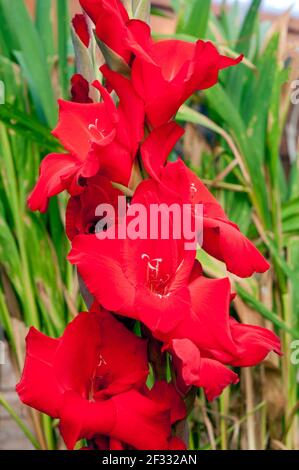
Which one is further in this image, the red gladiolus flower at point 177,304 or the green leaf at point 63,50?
the green leaf at point 63,50

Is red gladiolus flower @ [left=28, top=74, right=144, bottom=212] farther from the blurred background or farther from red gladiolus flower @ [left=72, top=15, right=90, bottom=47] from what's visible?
the blurred background

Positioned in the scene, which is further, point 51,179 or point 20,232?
point 20,232

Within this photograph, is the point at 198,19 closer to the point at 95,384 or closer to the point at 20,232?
the point at 20,232

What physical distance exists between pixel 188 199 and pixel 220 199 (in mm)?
584

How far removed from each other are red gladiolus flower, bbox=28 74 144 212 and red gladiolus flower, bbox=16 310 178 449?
60 millimetres

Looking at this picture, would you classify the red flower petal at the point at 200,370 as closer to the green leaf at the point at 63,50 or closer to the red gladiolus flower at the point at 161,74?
the red gladiolus flower at the point at 161,74

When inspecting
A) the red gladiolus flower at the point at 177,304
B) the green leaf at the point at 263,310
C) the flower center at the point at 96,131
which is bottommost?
the green leaf at the point at 263,310

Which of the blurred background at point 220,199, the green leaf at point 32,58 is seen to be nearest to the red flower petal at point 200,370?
the blurred background at point 220,199

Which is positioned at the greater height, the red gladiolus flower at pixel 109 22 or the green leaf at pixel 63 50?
the green leaf at pixel 63 50

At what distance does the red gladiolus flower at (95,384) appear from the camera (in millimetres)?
295

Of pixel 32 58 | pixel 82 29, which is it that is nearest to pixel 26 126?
pixel 32 58

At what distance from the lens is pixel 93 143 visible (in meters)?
0.30

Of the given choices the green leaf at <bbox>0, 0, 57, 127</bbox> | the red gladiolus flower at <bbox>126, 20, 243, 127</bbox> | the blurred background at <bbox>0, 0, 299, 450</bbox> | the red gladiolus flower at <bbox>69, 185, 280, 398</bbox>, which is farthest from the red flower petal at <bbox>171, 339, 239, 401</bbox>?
the green leaf at <bbox>0, 0, 57, 127</bbox>

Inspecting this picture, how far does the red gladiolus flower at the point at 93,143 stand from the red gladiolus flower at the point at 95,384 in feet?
0.20
